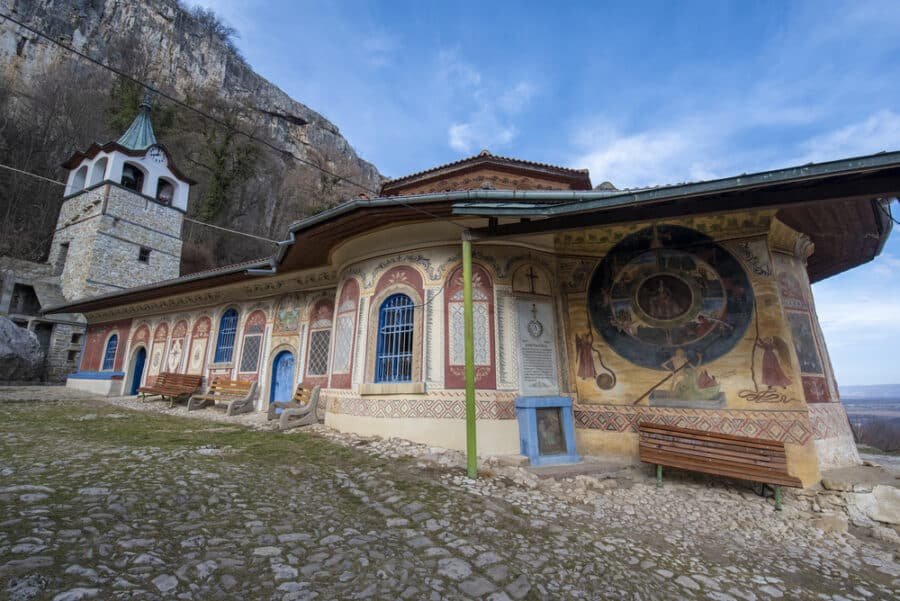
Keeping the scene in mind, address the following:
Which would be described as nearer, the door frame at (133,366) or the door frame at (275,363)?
the door frame at (275,363)

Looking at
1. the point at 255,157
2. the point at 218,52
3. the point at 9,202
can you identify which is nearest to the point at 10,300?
the point at 9,202

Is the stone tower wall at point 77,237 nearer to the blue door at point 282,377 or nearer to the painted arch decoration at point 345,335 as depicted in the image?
the blue door at point 282,377

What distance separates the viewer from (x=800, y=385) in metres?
5.43

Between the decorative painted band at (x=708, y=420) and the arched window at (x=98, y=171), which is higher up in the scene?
the arched window at (x=98, y=171)

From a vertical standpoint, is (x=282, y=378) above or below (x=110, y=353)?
below

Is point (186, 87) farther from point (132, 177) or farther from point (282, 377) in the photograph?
point (282, 377)

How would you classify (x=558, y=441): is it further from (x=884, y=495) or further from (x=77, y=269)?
(x=77, y=269)

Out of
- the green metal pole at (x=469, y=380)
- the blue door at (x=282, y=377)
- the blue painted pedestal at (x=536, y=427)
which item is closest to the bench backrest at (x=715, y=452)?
the blue painted pedestal at (x=536, y=427)

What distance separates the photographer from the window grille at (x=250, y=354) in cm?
1154

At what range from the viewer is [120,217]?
2038cm

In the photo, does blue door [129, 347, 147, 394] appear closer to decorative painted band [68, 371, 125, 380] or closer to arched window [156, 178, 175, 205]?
decorative painted band [68, 371, 125, 380]

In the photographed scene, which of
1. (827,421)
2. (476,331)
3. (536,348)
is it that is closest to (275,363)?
(476,331)

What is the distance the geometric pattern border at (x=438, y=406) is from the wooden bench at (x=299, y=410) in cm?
176

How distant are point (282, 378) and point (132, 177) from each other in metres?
18.9
